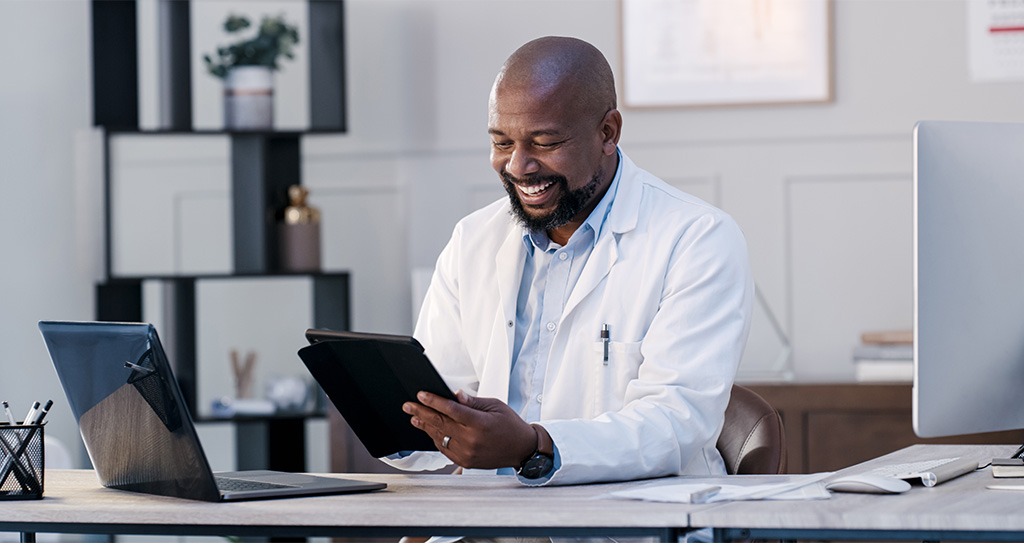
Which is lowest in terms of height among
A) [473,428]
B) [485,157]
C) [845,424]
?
[845,424]

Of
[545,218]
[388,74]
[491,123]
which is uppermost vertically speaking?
[388,74]

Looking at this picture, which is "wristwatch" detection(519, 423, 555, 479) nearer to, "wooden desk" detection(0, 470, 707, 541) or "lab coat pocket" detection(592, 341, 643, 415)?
"wooden desk" detection(0, 470, 707, 541)

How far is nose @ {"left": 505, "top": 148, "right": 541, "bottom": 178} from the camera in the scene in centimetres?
200

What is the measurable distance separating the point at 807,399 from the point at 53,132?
2.22m

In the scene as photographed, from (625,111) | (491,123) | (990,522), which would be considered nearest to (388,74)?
(625,111)

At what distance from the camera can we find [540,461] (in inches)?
64.8

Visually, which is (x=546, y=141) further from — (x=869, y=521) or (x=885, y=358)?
(x=885, y=358)

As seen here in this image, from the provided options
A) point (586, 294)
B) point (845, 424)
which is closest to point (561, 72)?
point (586, 294)

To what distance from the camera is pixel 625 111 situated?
367cm

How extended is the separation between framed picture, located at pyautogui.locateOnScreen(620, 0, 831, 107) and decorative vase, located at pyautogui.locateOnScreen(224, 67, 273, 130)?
103cm

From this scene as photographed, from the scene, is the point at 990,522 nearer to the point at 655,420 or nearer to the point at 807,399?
the point at 655,420

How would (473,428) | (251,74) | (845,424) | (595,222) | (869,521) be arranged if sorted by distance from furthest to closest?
1. (251,74)
2. (845,424)
3. (595,222)
4. (473,428)
5. (869,521)

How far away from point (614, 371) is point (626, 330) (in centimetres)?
7

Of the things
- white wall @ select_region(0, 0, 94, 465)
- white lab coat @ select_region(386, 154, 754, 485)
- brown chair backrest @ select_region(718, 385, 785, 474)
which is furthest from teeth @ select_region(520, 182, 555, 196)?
white wall @ select_region(0, 0, 94, 465)
